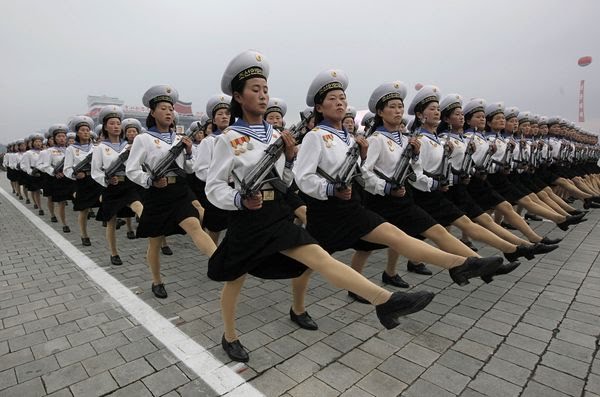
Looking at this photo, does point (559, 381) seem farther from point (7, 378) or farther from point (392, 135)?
point (7, 378)

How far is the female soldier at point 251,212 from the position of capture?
102 inches

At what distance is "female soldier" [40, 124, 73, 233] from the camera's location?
7854mm

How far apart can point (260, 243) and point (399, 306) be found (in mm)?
1053

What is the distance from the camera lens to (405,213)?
352cm

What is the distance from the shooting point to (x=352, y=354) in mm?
2893

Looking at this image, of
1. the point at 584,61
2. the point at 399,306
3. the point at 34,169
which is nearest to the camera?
the point at 399,306

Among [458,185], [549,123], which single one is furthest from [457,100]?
[549,123]

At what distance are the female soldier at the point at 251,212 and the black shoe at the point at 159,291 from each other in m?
1.49

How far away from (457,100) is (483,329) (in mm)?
3092

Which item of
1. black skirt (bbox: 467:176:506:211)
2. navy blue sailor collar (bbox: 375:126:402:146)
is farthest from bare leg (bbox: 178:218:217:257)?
black skirt (bbox: 467:176:506:211)

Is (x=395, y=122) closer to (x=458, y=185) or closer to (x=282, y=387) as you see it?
(x=458, y=185)

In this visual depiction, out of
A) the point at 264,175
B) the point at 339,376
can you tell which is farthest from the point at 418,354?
Answer: the point at 264,175

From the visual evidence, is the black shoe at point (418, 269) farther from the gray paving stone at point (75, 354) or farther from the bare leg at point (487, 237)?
the gray paving stone at point (75, 354)

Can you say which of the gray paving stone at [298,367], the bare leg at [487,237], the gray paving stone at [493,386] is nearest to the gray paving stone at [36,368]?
the gray paving stone at [298,367]
